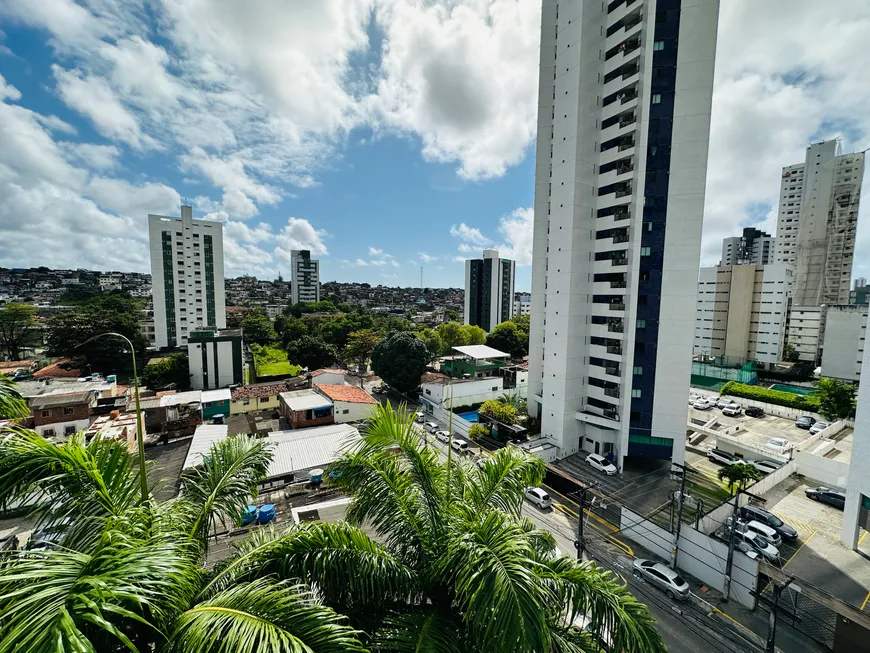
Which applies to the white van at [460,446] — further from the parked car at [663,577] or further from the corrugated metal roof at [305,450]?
the parked car at [663,577]

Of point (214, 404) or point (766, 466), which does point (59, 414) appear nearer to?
point (214, 404)

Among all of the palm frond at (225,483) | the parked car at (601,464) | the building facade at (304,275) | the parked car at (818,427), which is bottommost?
the parked car at (601,464)

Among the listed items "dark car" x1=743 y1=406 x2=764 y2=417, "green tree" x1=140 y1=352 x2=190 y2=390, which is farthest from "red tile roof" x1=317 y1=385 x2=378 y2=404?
"dark car" x1=743 y1=406 x2=764 y2=417

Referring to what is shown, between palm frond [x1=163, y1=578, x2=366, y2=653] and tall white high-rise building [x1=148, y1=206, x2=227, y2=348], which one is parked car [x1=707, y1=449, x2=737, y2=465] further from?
tall white high-rise building [x1=148, y1=206, x2=227, y2=348]

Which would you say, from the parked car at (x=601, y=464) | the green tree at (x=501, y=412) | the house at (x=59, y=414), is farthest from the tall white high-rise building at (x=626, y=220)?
the house at (x=59, y=414)

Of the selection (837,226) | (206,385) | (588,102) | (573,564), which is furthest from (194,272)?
(837,226)

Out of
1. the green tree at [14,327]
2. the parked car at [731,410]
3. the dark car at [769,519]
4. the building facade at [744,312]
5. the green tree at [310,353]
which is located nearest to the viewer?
the dark car at [769,519]

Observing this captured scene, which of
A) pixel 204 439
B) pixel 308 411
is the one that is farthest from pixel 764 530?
pixel 204 439

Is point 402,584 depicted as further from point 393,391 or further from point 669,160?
point 393,391
